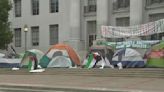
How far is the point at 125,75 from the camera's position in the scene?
2694 centimetres

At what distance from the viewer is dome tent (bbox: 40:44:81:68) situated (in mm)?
33406

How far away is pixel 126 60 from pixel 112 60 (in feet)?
3.94

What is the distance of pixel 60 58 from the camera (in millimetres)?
33688

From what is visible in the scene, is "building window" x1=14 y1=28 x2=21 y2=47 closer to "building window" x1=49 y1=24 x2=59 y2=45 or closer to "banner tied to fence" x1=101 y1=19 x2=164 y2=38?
"building window" x1=49 y1=24 x2=59 y2=45

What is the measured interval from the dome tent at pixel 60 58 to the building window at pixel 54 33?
1693 cm

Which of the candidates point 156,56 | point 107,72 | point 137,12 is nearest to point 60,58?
point 107,72

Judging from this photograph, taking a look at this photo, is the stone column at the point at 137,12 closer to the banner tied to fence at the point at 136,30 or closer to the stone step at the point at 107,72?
the banner tied to fence at the point at 136,30

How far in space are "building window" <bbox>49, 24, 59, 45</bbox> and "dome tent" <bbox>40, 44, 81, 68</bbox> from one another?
16.9 metres

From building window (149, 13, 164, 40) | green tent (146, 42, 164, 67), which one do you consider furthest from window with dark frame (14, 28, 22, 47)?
green tent (146, 42, 164, 67)

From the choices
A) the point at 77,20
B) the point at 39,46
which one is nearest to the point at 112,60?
the point at 77,20

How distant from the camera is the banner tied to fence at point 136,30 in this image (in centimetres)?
3222

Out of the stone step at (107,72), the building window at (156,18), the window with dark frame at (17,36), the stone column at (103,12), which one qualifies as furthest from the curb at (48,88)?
the window with dark frame at (17,36)

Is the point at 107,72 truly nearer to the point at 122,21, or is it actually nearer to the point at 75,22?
the point at 122,21

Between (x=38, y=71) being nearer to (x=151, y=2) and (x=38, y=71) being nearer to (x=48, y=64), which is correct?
(x=48, y=64)
